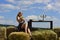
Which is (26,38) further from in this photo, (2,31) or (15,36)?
(2,31)

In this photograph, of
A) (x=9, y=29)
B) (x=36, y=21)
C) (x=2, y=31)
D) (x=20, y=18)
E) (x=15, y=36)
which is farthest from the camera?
(x=36, y=21)

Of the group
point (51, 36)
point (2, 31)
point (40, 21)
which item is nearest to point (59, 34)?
point (40, 21)

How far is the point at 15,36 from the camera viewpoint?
8141 mm

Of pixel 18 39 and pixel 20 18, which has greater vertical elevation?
pixel 20 18

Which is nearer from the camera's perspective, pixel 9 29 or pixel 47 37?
pixel 47 37

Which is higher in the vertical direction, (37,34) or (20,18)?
(20,18)

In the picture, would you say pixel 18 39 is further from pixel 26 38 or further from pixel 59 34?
pixel 59 34

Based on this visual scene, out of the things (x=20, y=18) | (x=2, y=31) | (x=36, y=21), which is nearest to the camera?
(x=20, y=18)

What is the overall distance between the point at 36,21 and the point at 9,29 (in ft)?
6.41

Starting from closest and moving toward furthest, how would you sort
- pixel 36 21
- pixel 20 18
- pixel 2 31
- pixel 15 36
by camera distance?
1. pixel 15 36
2. pixel 20 18
3. pixel 2 31
4. pixel 36 21

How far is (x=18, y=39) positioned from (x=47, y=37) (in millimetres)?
2539

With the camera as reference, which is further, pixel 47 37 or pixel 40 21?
pixel 40 21

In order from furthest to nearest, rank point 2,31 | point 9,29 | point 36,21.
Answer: point 36,21
point 9,29
point 2,31

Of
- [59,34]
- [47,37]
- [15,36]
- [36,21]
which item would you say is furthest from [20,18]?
[59,34]
